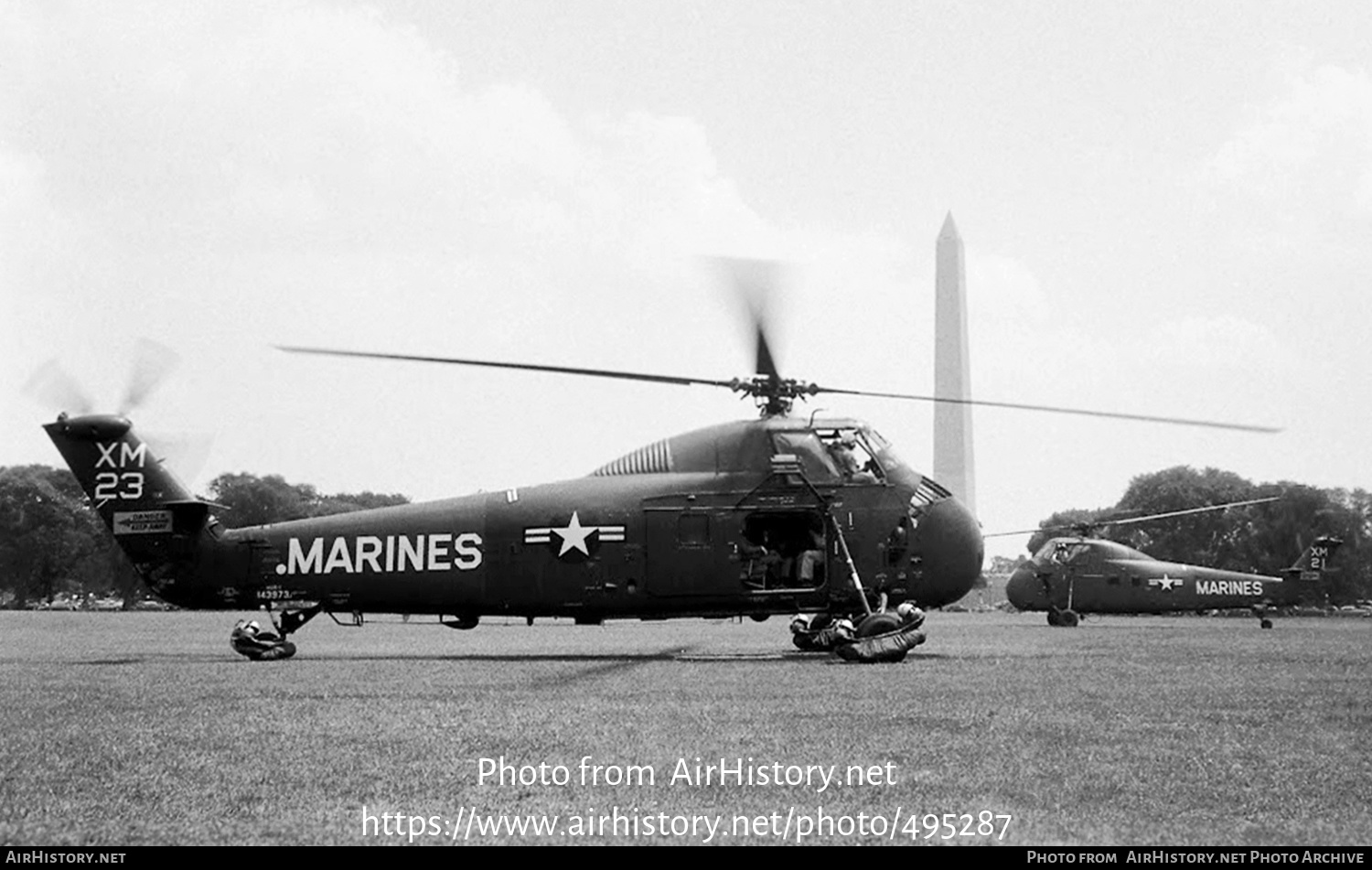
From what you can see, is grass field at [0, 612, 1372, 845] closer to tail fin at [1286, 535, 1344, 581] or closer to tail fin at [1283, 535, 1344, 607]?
tail fin at [1283, 535, 1344, 607]

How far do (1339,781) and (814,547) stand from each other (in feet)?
40.7

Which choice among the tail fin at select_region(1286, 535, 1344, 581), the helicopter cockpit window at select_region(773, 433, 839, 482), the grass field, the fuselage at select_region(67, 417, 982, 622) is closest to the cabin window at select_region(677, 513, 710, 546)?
the fuselage at select_region(67, 417, 982, 622)

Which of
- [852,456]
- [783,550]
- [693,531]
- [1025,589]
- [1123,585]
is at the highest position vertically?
[852,456]

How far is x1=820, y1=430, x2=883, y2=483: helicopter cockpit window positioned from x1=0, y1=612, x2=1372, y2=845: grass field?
367 centimetres

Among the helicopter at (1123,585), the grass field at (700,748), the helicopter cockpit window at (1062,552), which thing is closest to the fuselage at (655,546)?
the grass field at (700,748)

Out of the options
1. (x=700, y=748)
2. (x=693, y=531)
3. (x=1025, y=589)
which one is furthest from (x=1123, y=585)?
(x=700, y=748)

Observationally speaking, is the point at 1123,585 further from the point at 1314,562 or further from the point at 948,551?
the point at 948,551

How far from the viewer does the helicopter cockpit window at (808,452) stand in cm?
1997

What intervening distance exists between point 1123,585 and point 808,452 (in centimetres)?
2405

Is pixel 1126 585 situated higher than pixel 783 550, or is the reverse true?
pixel 783 550

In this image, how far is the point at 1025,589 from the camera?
4197 cm

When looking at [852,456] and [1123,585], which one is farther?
[1123,585]

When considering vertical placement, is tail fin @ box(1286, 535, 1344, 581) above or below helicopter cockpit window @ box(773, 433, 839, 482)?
below

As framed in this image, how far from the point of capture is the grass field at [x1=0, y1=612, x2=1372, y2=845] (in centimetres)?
660
